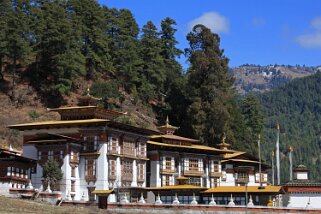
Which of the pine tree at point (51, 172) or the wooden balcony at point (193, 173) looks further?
the wooden balcony at point (193, 173)

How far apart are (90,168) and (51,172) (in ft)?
18.4

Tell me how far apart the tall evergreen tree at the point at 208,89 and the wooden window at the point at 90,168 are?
109ft

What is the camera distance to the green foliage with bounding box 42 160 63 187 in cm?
7656

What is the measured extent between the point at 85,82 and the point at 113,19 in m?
18.2

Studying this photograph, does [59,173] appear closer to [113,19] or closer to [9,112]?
[9,112]

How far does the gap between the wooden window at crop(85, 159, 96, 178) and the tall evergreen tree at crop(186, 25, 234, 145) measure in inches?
1308

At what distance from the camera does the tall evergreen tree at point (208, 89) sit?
110938 millimetres

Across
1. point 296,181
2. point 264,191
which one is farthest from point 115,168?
point 296,181

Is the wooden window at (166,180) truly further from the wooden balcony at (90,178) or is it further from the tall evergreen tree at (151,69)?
the tall evergreen tree at (151,69)

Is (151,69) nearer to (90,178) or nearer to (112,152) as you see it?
(112,152)

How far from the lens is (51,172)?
76625 mm

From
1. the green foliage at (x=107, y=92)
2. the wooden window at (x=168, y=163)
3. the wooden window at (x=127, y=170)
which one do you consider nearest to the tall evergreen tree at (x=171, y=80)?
the green foliage at (x=107, y=92)

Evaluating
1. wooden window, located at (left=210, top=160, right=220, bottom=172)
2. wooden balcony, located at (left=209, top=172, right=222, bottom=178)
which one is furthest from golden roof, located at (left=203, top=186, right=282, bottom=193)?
wooden window, located at (left=210, top=160, right=220, bottom=172)

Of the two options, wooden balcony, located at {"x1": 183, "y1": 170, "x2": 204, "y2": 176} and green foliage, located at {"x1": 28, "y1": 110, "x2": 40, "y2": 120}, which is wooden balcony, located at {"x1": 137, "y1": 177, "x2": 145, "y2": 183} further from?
green foliage, located at {"x1": 28, "y1": 110, "x2": 40, "y2": 120}
